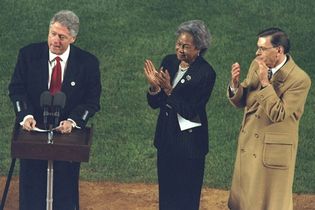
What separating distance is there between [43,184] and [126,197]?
1.91 metres

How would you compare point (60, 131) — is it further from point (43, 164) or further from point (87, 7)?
point (87, 7)

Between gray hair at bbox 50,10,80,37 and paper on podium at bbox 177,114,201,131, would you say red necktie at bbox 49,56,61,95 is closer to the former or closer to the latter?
gray hair at bbox 50,10,80,37

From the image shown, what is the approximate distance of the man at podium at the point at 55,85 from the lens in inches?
393

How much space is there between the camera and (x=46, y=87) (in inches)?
401

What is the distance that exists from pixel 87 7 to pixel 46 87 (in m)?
8.37

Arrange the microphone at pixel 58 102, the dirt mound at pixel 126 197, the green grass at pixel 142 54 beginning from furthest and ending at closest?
the green grass at pixel 142 54 < the dirt mound at pixel 126 197 < the microphone at pixel 58 102

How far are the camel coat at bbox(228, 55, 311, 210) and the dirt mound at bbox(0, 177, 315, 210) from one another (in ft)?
5.07

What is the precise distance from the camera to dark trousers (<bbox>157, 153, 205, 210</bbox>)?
10.4 meters

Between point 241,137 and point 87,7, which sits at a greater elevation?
point 87,7

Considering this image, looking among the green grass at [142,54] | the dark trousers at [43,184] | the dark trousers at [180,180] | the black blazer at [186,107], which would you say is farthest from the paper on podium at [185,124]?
the green grass at [142,54]

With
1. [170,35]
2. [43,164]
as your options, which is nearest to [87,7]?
[170,35]

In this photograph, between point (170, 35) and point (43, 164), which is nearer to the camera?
point (43, 164)

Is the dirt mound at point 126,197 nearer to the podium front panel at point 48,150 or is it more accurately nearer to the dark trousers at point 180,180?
the dark trousers at point 180,180

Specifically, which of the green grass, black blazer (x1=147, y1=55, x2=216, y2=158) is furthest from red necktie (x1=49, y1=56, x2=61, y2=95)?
the green grass
